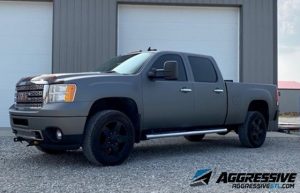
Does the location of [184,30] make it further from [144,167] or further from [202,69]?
[144,167]

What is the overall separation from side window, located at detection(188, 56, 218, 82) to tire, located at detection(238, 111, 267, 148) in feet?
4.41

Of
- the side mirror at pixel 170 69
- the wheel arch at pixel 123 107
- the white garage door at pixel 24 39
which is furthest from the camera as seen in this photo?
the white garage door at pixel 24 39

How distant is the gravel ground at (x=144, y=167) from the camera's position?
5.90 metres

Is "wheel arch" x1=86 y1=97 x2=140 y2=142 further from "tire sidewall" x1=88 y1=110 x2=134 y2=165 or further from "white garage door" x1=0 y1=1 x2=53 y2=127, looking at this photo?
"white garage door" x1=0 y1=1 x2=53 y2=127

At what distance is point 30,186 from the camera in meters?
5.88

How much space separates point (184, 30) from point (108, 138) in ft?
27.0

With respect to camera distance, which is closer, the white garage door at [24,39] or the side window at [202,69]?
the side window at [202,69]

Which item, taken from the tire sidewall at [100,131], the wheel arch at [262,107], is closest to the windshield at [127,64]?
the tire sidewall at [100,131]

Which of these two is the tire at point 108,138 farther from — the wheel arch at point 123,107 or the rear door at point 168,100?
the rear door at point 168,100

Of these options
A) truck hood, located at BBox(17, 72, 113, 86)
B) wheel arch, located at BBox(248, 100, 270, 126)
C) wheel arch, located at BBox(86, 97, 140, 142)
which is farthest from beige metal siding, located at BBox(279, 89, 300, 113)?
truck hood, located at BBox(17, 72, 113, 86)

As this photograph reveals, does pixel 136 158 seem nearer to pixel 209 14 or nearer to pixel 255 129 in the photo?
pixel 255 129

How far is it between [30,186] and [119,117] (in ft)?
→ 6.36

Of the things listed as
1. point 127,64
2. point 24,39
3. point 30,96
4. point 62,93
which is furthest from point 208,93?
point 24,39

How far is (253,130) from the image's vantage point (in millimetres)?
10000
